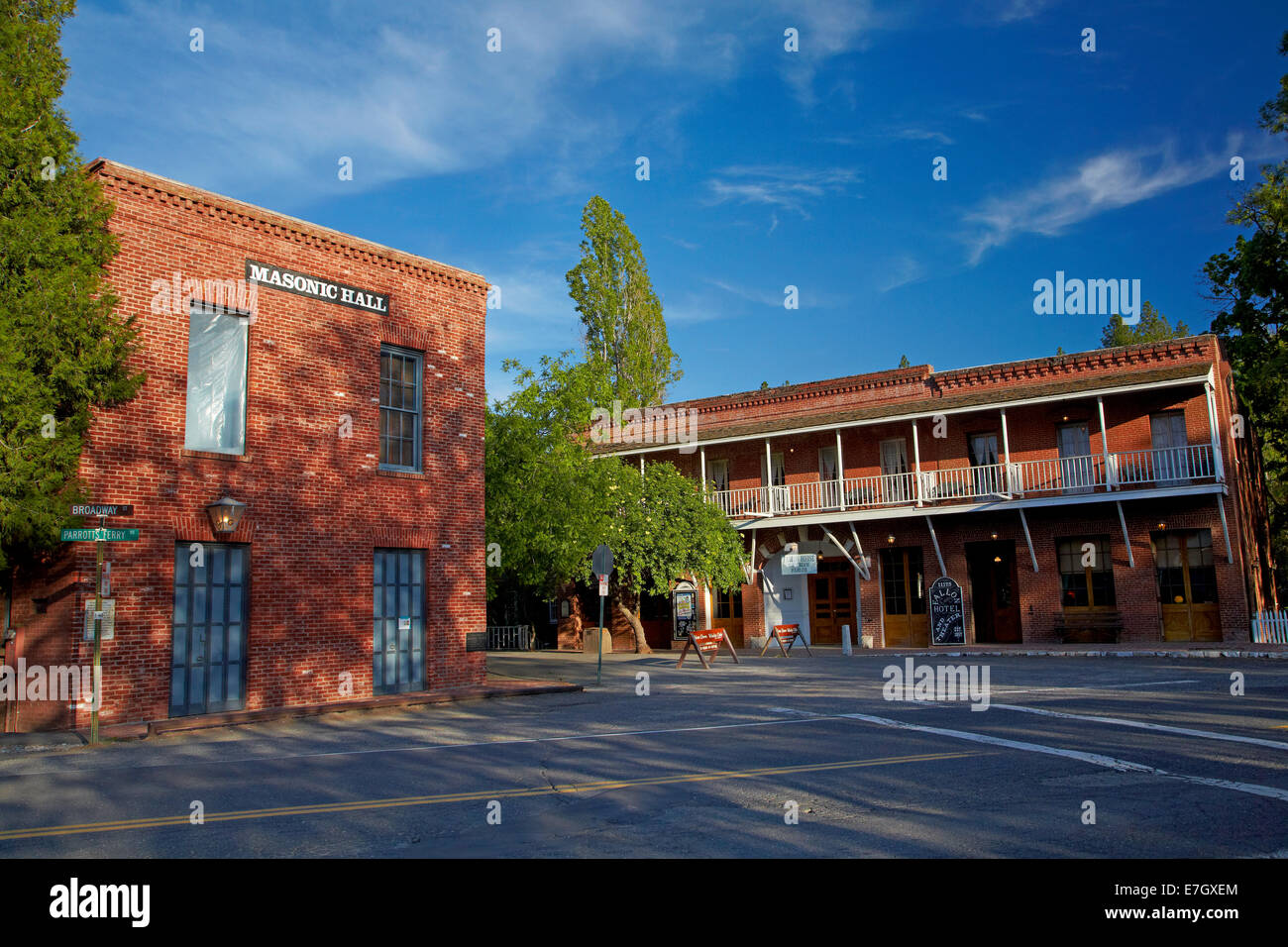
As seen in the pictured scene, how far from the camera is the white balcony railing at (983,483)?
25.4 meters

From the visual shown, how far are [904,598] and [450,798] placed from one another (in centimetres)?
2376

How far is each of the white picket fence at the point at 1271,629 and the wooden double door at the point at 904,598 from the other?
335 inches

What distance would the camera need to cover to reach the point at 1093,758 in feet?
28.7

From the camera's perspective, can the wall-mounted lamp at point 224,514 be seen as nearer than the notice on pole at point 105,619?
No

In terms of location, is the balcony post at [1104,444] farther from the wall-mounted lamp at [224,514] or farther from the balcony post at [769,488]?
the wall-mounted lamp at [224,514]

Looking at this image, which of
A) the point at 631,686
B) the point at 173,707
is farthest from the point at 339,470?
the point at 631,686

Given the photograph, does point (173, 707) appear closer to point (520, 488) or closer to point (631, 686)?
point (631, 686)

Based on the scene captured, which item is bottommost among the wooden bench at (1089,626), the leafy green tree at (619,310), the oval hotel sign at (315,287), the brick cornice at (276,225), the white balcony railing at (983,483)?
the wooden bench at (1089,626)

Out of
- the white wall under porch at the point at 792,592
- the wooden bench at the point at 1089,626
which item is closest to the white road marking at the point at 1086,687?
the wooden bench at the point at 1089,626

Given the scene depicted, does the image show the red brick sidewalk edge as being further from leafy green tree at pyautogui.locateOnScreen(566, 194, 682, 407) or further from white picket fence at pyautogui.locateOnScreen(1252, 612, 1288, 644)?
leafy green tree at pyautogui.locateOnScreen(566, 194, 682, 407)

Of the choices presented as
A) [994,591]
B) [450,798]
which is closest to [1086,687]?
[450,798]

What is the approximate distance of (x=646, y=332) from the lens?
4259cm
